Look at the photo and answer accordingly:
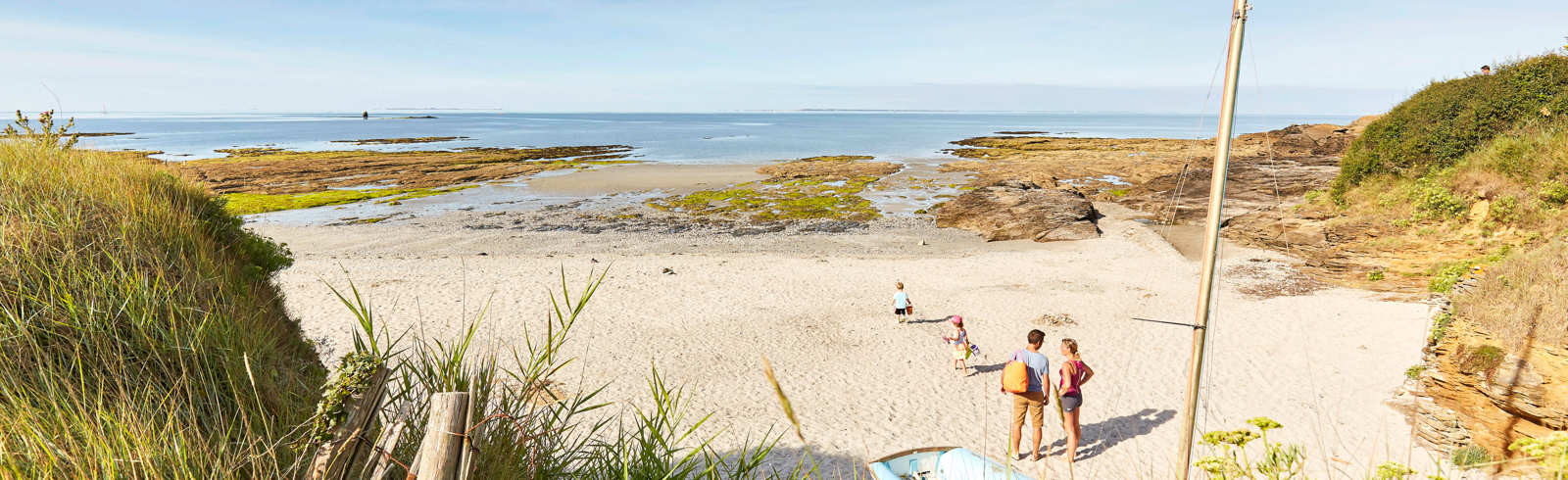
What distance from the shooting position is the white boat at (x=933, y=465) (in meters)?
6.87

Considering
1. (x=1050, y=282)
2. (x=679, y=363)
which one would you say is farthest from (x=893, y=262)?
(x=679, y=363)

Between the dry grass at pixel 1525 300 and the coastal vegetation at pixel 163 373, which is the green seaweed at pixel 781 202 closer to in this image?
the dry grass at pixel 1525 300

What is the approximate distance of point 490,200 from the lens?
38625 mm

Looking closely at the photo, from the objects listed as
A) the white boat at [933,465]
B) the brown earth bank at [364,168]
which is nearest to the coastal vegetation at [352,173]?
the brown earth bank at [364,168]

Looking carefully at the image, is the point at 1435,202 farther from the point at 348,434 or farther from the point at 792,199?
the point at 792,199

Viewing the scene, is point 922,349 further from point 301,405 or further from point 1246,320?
point 301,405

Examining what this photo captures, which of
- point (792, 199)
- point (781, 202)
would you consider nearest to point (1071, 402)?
point (781, 202)

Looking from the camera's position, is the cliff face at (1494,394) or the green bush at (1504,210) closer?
the cliff face at (1494,394)

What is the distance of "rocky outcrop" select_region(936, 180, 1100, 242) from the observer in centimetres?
2680

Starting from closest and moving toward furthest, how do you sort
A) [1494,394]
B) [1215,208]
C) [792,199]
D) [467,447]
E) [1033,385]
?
[467,447] → [1215,208] → [1494,394] → [1033,385] → [792,199]

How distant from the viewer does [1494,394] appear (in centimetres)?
744

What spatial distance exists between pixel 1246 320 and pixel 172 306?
17.1m

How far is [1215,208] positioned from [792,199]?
3430 centimetres

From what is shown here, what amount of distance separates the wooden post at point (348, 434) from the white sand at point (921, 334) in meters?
1.34
